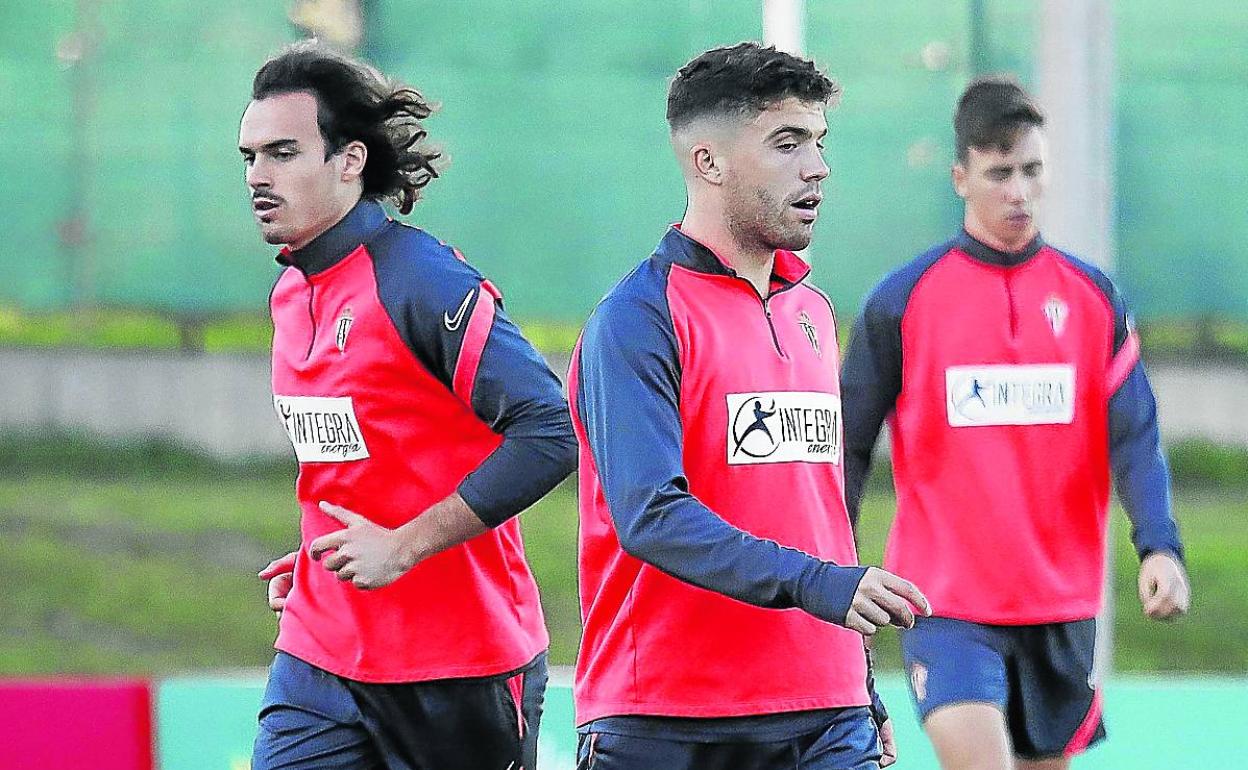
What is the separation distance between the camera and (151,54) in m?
10.8

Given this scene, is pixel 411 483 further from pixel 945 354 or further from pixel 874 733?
pixel 945 354

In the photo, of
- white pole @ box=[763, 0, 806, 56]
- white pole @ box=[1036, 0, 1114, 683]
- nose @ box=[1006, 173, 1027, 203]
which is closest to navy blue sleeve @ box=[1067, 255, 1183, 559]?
nose @ box=[1006, 173, 1027, 203]

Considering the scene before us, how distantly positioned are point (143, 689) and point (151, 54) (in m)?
4.77

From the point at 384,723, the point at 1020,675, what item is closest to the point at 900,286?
the point at 1020,675

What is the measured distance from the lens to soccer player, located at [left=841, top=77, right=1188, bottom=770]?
5012mm

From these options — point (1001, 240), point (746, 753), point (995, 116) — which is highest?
point (995, 116)

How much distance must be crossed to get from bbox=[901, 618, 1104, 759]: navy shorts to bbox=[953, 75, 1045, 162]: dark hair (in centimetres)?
115

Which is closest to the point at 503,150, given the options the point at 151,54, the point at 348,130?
the point at 151,54

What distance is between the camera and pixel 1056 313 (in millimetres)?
5145

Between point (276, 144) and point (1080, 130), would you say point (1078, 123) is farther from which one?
point (276, 144)

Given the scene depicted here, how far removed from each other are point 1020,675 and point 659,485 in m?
2.05

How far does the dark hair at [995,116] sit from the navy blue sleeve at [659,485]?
6.25 ft

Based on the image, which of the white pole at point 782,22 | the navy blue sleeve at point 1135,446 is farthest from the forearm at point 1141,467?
the white pole at point 782,22

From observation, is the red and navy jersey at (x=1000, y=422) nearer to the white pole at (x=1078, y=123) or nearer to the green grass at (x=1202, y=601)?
the white pole at (x=1078, y=123)
